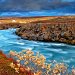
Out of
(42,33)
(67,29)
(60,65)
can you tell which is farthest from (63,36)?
(60,65)

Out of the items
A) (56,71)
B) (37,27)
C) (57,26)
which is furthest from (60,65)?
(37,27)

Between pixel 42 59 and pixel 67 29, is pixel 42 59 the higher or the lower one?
the higher one

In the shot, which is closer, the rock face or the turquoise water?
the turquoise water

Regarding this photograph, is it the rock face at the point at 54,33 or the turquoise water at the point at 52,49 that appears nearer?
the turquoise water at the point at 52,49

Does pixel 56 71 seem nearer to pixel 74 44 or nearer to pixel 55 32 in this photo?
pixel 74 44

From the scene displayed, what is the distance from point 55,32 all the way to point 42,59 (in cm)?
5002

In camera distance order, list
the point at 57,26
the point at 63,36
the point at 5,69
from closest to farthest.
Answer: the point at 5,69
the point at 63,36
the point at 57,26

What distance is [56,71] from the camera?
12883 mm

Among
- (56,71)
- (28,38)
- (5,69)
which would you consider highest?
(56,71)

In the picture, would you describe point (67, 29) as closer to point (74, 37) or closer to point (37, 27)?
point (74, 37)

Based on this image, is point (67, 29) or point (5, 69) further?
point (67, 29)

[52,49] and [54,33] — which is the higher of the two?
[54,33]

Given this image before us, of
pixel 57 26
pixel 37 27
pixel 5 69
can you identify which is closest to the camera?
pixel 5 69

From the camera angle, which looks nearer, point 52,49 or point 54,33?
point 52,49
